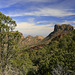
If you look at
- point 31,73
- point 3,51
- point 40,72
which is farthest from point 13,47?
point 31,73

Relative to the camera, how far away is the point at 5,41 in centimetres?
1152

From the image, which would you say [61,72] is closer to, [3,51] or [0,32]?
[3,51]

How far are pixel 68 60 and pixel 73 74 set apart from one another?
8.77ft

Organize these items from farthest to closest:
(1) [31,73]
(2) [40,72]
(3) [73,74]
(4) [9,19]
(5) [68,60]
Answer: (1) [31,73]
(2) [40,72]
(5) [68,60]
(4) [9,19]
(3) [73,74]

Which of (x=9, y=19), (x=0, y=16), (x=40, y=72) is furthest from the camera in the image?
(x=40, y=72)

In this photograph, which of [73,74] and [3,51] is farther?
[3,51]

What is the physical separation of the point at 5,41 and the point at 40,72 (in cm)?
741

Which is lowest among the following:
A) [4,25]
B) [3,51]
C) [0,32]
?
[3,51]

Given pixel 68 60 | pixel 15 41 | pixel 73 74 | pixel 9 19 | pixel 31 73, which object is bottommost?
pixel 31 73

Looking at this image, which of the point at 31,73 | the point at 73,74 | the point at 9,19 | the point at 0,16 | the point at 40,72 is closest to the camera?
the point at 73,74

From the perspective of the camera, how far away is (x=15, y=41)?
11555 mm

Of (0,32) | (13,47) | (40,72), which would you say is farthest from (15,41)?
(40,72)

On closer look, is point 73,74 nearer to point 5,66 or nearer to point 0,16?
point 5,66

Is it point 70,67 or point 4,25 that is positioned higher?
point 4,25
